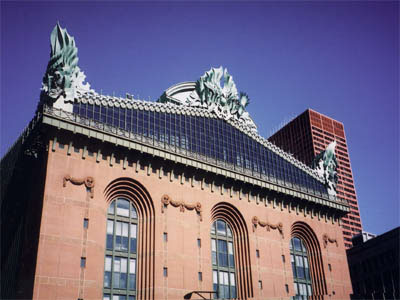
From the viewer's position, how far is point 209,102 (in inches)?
2667

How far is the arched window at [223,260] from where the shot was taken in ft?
183

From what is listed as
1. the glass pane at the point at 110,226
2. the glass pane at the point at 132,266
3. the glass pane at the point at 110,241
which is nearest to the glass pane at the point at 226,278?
the glass pane at the point at 132,266

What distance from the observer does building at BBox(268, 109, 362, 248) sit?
173875mm

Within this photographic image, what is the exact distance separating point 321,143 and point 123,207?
13678 centimetres

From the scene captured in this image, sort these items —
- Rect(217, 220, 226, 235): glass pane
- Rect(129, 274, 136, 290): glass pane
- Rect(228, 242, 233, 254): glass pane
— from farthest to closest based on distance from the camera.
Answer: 1. Rect(217, 220, 226, 235): glass pane
2. Rect(228, 242, 233, 254): glass pane
3. Rect(129, 274, 136, 290): glass pane

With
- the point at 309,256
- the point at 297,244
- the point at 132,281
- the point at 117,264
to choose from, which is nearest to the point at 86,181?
Answer: the point at 117,264

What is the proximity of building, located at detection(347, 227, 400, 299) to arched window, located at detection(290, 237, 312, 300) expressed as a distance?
18.8 m

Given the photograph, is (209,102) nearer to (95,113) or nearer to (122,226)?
(95,113)

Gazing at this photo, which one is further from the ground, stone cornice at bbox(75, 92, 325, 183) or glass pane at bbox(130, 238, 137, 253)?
stone cornice at bbox(75, 92, 325, 183)

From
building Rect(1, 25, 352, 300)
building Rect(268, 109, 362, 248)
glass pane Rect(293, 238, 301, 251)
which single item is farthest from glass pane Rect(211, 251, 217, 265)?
building Rect(268, 109, 362, 248)

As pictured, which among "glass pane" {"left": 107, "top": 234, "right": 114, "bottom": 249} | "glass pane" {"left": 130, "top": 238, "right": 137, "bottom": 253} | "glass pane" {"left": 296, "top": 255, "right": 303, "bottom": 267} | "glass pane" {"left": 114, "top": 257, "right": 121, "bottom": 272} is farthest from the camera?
"glass pane" {"left": 296, "top": 255, "right": 303, "bottom": 267}

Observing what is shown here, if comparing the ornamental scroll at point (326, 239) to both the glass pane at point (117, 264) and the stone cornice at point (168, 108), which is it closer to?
the stone cornice at point (168, 108)

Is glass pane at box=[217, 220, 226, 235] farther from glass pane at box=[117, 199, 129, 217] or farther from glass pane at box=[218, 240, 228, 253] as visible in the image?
glass pane at box=[117, 199, 129, 217]

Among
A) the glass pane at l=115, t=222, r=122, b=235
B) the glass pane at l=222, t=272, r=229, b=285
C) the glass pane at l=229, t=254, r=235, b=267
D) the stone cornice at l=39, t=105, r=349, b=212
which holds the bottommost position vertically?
the glass pane at l=222, t=272, r=229, b=285
